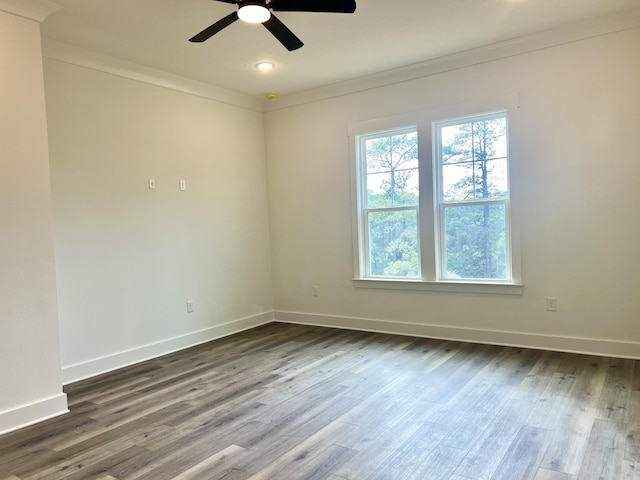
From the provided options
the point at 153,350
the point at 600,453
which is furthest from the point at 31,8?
the point at 600,453

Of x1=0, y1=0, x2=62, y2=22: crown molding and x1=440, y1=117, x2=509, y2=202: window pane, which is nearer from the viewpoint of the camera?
x1=0, y1=0, x2=62, y2=22: crown molding

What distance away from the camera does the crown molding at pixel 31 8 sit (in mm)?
2730

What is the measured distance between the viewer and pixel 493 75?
4.07 meters

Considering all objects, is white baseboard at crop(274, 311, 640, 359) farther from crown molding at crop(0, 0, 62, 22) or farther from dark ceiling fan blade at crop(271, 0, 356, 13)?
crown molding at crop(0, 0, 62, 22)

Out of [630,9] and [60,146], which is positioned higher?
[630,9]

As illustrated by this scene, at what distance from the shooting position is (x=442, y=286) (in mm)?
4418

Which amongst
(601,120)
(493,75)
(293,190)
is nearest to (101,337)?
(293,190)

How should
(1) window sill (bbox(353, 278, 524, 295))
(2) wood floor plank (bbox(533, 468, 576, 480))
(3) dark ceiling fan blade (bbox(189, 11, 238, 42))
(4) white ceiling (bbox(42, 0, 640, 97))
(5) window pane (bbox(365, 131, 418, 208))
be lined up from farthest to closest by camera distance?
(5) window pane (bbox(365, 131, 418, 208)), (1) window sill (bbox(353, 278, 524, 295)), (4) white ceiling (bbox(42, 0, 640, 97)), (3) dark ceiling fan blade (bbox(189, 11, 238, 42)), (2) wood floor plank (bbox(533, 468, 576, 480))

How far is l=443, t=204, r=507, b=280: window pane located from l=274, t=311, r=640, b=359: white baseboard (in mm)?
543

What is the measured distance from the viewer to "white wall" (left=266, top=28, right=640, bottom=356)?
11.7ft

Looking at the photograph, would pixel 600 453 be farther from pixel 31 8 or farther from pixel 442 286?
pixel 31 8

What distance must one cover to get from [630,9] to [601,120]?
2.71 ft

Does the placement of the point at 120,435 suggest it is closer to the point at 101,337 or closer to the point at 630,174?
the point at 101,337

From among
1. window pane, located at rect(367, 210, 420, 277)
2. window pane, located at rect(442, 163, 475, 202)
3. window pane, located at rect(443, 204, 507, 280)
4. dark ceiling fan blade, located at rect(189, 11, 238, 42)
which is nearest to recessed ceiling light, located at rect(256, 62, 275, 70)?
dark ceiling fan blade, located at rect(189, 11, 238, 42)
